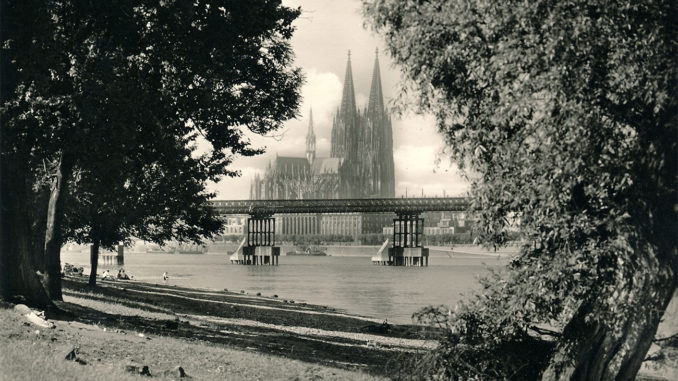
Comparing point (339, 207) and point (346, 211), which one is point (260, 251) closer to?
point (339, 207)

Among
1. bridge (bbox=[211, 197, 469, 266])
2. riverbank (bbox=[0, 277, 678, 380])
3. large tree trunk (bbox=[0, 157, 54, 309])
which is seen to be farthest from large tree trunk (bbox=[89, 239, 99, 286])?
bridge (bbox=[211, 197, 469, 266])

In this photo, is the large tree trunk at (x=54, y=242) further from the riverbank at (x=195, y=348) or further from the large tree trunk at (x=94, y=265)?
the large tree trunk at (x=94, y=265)

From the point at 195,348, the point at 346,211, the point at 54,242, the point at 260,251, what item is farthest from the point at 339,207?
the point at 195,348

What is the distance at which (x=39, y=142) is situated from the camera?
54.7 ft

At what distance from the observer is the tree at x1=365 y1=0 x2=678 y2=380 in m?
10.1

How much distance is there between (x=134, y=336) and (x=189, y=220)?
83.6 ft

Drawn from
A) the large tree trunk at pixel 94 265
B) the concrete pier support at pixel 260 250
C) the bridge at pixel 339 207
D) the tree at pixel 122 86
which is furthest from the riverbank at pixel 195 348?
the concrete pier support at pixel 260 250

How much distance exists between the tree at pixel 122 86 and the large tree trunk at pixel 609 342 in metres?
10.5

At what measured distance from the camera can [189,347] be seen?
15633 millimetres

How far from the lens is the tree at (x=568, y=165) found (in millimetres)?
10141

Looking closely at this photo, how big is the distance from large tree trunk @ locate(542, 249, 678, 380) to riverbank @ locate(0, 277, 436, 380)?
7.29 feet

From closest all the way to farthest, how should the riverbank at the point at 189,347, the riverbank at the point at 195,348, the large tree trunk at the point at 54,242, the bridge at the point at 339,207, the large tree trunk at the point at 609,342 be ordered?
the large tree trunk at the point at 609,342, the riverbank at the point at 195,348, the riverbank at the point at 189,347, the large tree trunk at the point at 54,242, the bridge at the point at 339,207

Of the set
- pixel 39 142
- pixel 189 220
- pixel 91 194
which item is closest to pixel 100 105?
pixel 39 142

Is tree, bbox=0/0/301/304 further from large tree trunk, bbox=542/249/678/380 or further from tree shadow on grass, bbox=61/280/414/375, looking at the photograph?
large tree trunk, bbox=542/249/678/380
